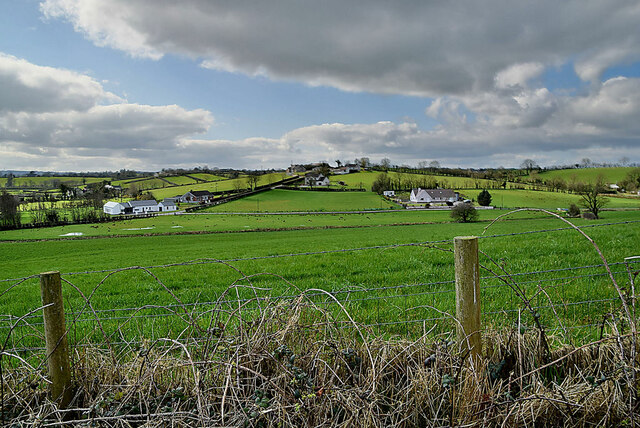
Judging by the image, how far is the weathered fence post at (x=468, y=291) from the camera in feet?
11.1

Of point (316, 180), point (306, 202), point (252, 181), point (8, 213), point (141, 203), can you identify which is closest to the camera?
point (8, 213)

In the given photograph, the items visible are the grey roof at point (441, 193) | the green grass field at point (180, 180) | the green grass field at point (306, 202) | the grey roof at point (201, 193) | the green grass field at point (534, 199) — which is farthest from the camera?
the green grass field at point (180, 180)

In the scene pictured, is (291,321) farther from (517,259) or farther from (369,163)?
(369,163)

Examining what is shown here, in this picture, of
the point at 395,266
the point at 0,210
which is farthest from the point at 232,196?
the point at 395,266

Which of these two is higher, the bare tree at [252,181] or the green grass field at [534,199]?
the bare tree at [252,181]

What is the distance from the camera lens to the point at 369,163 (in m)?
171

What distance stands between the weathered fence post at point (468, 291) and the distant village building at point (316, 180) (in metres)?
129

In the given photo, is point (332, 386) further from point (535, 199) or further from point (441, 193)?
point (441, 193)

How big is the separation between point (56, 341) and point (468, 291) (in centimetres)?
391

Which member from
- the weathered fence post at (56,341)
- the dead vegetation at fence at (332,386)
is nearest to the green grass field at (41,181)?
the weathered fence post at (56,341)

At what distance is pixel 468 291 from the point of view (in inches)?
134

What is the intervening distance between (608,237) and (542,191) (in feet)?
346

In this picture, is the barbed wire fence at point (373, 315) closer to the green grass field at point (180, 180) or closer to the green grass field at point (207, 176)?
the green grass field at point (207, 176)

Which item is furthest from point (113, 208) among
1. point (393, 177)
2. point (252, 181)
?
point (393, 177)
